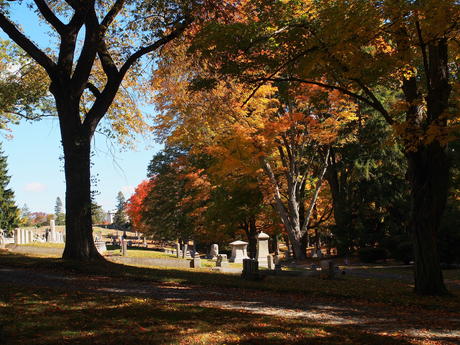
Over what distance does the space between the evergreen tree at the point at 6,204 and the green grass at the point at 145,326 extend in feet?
194

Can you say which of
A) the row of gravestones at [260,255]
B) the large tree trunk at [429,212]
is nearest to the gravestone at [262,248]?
the row of gravestones at [260,255]

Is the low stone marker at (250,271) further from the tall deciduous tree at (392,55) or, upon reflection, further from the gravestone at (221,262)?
the gravestone at (221,262)

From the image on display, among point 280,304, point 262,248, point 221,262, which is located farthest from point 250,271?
point 262,248

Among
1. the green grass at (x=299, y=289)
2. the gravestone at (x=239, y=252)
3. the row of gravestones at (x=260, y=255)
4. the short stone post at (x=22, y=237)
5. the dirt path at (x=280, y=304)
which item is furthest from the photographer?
the short stone post at (x=22, y=237)

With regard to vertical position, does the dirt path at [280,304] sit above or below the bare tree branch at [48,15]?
below

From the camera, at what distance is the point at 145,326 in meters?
6.48

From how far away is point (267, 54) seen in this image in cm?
1388

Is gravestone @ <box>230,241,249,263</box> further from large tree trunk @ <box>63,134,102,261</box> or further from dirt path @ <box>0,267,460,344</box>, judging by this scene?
dirt path @ <box>0,267,460,344</box>

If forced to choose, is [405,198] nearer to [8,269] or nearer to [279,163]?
[279,163]

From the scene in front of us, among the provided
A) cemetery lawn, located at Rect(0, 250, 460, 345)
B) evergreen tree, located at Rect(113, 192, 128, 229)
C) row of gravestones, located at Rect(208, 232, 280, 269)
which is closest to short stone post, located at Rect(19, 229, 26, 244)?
row of gravestones, located at Rect(208, 232, 280, 269)

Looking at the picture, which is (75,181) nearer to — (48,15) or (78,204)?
(78,204)

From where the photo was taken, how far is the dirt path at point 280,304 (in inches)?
304

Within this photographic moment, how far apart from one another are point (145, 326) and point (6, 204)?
65.4 m

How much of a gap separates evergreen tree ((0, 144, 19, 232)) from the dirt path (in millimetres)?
55269
